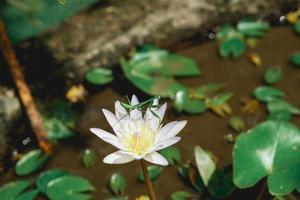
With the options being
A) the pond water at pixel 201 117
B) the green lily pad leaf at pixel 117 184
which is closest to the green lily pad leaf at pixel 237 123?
the pond water at pixel 201 117

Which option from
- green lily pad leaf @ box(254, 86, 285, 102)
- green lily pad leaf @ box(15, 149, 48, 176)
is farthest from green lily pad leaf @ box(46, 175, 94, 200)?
green lily pad leaf @ box(254, 86, 285, 102)

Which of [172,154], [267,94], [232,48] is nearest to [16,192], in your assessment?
[172,154]

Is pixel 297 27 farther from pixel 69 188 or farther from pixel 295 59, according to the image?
pixel 69 188

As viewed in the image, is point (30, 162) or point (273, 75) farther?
point (273, 75)

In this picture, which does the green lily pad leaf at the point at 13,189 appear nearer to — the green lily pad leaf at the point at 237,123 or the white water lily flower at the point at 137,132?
the white water lily flower at the point at 137,132

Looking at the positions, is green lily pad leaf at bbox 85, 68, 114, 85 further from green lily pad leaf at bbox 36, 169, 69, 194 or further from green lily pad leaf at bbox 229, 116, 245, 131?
green lily pad leaf at bbox 229, 116, 245, 131

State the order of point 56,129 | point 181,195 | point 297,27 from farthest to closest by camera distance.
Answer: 1. point 297,27
2. point 56,129
3. point 181,195

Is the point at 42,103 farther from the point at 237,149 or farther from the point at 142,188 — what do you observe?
the point at 237,149

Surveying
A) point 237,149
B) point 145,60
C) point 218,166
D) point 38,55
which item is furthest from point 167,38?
point 237,149

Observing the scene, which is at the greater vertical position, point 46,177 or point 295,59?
point 295,59
